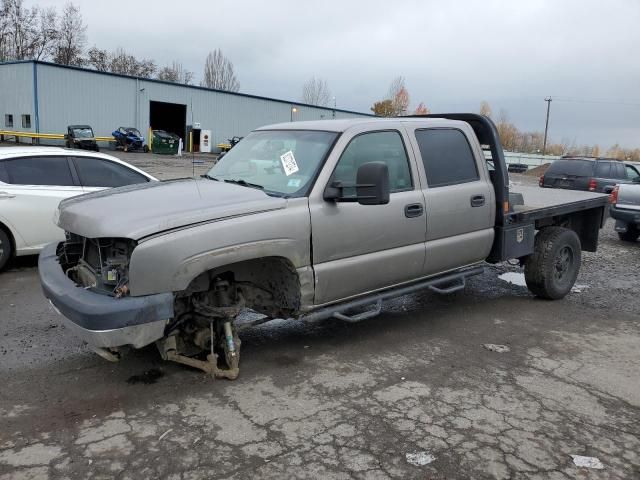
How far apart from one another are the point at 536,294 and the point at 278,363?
3610 mm

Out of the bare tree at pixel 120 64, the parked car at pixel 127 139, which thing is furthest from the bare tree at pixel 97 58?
the parked car at pixel 127 139

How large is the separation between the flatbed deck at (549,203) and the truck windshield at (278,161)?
242 cm

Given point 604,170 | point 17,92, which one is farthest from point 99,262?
point 17,92

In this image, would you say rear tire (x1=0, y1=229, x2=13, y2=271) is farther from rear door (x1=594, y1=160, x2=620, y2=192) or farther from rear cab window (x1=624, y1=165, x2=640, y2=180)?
rear cab window (x1=624, y1=165, x2=640, y2=180)

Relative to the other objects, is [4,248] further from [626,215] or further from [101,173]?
[626,215]

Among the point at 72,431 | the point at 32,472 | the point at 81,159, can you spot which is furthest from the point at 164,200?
the point at 81,159

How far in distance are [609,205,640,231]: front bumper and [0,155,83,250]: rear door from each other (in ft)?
32.2

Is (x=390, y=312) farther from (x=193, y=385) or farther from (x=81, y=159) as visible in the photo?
(x=81, y=159)

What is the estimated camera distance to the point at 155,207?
374 centimetres

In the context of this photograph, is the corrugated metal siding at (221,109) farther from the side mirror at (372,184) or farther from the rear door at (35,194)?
the side mirror at (372,184)

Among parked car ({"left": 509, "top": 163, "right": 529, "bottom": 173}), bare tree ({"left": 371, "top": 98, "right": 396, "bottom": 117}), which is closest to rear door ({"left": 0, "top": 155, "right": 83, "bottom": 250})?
parked car ({"left": 509, "top": 163, "right": 529, "bottom": 173})

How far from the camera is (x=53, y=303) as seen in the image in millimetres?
3893

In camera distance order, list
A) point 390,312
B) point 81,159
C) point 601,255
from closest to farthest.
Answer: point 390,312 < point 81,159 < point 601,255

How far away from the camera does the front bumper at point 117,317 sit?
3.37 metres
